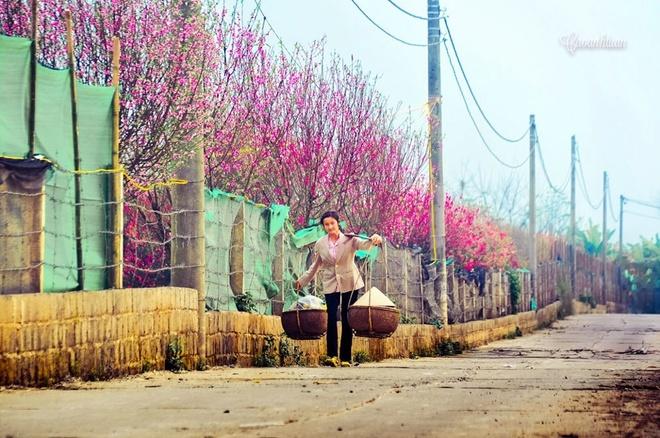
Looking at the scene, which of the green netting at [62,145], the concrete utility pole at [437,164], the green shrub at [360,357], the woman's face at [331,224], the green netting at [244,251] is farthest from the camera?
the concrete utility pole at [437,164]

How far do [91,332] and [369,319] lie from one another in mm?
4481

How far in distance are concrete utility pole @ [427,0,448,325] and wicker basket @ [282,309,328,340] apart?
1233cm

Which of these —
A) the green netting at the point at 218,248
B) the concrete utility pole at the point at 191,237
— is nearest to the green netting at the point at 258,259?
the green netting at the point at 218,248

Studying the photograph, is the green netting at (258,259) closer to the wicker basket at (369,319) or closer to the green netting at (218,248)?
the green netting at (218,248)

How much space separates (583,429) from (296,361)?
9491 mm

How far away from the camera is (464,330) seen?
30.0 m

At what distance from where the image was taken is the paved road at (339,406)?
7863 millimetres

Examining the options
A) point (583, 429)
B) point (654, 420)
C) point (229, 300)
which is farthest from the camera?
point (229, 300)

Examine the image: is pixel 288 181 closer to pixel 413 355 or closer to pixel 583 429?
pixel 413 355

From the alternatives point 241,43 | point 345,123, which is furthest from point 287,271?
point 345,123

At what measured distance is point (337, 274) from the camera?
1573 cm

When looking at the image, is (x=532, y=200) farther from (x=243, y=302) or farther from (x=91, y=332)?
(x=91, y=332)

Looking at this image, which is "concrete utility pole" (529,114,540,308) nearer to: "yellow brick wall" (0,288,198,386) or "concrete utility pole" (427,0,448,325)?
"concrete utility pole" (427,0,448,325)

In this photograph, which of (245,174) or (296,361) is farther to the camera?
(245,174)
